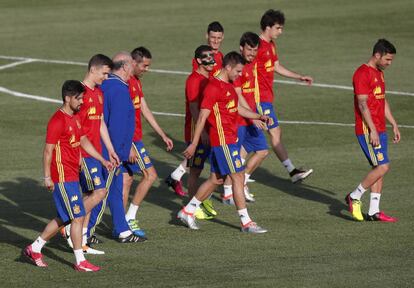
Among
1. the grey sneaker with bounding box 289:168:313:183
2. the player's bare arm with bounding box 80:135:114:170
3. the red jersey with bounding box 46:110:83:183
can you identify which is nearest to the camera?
the red jersey with bounding box 46:110:83:183

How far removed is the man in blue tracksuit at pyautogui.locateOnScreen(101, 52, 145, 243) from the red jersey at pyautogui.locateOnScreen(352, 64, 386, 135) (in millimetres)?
3438

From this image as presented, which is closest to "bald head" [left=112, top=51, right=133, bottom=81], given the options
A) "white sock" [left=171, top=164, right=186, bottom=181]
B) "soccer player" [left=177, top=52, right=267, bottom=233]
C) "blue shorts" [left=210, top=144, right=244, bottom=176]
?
"soccer player" [left=177, top=52, right=267, bottom=233]

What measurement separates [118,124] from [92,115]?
0.73m

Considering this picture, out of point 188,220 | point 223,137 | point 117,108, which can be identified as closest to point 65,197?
point 117,108

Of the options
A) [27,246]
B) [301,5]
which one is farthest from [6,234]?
[301,5]

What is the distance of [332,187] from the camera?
64.9ft

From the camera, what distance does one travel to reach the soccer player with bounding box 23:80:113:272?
47.5 ft

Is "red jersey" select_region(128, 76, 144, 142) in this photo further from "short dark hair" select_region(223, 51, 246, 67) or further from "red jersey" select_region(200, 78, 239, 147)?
"short dark hair" select_region(223, 51, 246, 67)

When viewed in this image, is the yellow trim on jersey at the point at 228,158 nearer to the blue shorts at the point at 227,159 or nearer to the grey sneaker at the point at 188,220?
the blue shorts at the point at 227,159

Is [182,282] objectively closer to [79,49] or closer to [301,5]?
[79,49]

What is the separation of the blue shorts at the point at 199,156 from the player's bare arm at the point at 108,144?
249 cm

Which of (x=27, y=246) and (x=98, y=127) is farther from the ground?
(x=98, y=127)

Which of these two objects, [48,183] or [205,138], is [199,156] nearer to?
[205,138]

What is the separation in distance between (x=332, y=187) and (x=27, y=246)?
608 cm
